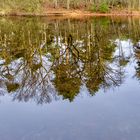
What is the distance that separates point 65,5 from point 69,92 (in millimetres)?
81269

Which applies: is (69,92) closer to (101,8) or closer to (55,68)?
(55,68)

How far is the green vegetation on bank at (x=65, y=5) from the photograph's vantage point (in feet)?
286

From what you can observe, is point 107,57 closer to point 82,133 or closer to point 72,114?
point 72,114

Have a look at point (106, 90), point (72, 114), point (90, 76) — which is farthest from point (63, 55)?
point (72, 114)

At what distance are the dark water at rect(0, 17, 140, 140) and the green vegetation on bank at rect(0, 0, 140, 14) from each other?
2060 inches

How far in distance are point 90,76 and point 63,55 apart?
26.3 ft

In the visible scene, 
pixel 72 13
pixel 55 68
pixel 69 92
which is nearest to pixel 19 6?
pixel 72 13

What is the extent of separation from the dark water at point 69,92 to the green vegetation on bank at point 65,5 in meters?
52.3

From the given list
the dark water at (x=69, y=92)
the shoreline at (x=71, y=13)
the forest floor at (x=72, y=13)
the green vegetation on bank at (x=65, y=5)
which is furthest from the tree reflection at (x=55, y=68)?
the forest floor at (x=72, y=13)

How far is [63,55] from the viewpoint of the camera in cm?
3108

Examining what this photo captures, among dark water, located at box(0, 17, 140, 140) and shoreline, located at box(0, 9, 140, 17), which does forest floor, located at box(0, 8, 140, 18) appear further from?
dark water, located at box(0, 17, 140, 140)

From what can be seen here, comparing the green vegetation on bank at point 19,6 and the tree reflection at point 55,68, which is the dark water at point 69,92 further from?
the green vegetation on bank at point 19,6

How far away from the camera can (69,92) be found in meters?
19.8

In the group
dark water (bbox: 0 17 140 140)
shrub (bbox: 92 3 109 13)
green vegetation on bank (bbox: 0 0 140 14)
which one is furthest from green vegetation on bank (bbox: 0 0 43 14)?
dark water (bbox: 0 17 140 140)
